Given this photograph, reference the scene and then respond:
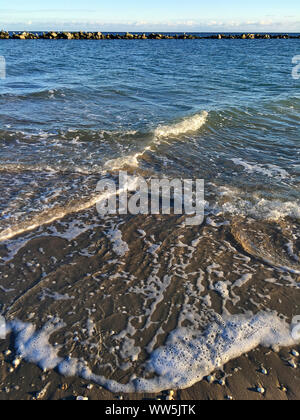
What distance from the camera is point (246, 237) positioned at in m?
4.77

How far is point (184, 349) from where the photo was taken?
3.12 meters

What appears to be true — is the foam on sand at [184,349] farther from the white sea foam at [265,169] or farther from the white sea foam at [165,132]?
the white sea foam at [165,132]

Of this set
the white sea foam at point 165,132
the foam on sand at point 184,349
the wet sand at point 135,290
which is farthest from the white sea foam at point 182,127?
the foam on sand at point 184,349

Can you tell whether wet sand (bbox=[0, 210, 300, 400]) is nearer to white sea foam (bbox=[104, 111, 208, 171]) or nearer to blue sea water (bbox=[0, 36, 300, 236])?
blue sea water (bbox=[0, 36, 300, 236])

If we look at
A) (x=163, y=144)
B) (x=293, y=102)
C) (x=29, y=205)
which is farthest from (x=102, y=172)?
(x=293, y=102)

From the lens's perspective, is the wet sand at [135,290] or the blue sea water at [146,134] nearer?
the wet sand at [135,290]

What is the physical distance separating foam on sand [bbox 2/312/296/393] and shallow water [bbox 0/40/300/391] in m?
0.01

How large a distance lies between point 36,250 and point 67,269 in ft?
2.20

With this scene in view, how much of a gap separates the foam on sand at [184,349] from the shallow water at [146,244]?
14mm

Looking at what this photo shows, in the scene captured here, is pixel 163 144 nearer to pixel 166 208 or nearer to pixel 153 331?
pixel 166 208

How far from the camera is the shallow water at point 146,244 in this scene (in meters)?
3.23

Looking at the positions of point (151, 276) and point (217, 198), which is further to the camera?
point (217, 198)

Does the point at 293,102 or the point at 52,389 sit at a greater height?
the point at 293,102
